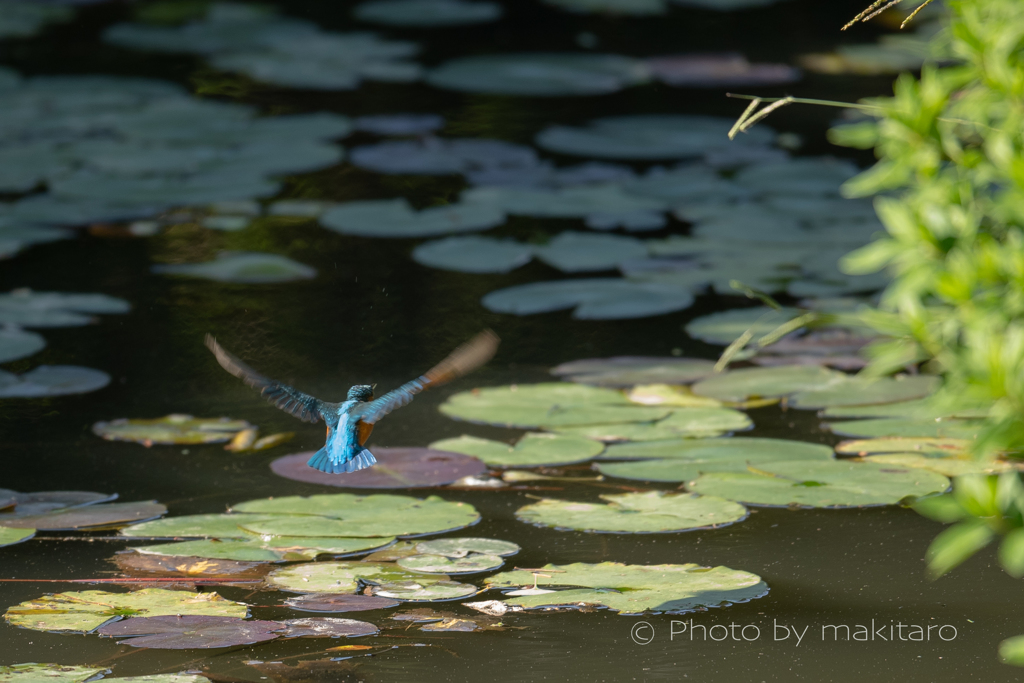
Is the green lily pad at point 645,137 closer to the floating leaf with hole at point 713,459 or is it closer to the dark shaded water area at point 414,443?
the dark shaded water area at point 414,443

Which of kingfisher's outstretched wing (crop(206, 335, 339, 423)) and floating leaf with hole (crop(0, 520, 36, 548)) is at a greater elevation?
kingfisher's outstretched wing (crop(206, 335, 339, 423))

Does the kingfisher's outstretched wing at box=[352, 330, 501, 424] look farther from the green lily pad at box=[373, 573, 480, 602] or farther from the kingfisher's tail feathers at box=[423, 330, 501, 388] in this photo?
the green lily pad at box=[373, 573, 480, 602]

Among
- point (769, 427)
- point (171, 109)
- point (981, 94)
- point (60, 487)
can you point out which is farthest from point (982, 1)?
point (171, 109)

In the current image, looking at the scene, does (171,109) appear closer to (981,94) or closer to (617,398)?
(617,398)

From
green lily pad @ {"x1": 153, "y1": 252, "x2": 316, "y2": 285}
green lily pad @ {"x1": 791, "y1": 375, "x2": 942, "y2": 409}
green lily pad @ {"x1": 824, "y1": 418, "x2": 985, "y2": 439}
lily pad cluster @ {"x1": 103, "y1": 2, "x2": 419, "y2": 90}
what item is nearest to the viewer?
green lily pad @ {"x1": 824, "y1": 418, "x2": 985, "y2": 439}

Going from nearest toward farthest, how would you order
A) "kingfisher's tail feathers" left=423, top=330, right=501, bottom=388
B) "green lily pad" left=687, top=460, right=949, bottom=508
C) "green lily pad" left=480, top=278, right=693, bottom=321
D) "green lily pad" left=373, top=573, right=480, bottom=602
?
"kingfisher's tail feathers" left=423, top=330, right=501, bottom=388
"green lily pad" left=373, top=573, right=480, bottom=602
"green lily pad" left=687, top=460, right=949, bottom=508
"green lily pad" left=480, top=278, right=693, bottom=321

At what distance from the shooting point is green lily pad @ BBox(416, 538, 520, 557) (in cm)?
250

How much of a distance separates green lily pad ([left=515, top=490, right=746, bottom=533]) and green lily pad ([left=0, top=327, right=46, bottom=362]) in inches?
70.2

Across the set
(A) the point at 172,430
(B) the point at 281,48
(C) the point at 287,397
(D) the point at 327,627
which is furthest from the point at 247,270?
(B) the point at 281,48

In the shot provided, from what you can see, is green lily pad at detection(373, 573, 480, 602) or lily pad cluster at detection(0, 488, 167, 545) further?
lily pad cluster at detection(0, 488, 167, 545)

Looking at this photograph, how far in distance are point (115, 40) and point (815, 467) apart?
6229mm

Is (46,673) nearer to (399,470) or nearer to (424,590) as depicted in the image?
(424,590)

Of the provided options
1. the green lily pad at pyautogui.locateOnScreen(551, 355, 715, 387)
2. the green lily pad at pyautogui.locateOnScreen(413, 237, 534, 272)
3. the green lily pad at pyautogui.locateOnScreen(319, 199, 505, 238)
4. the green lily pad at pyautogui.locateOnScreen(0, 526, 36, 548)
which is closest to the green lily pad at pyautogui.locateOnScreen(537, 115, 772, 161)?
the green lily pad at pyautogui.locateOnScreen(319, 199, 505, 238)

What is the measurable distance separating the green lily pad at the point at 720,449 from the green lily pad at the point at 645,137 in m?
3.20
